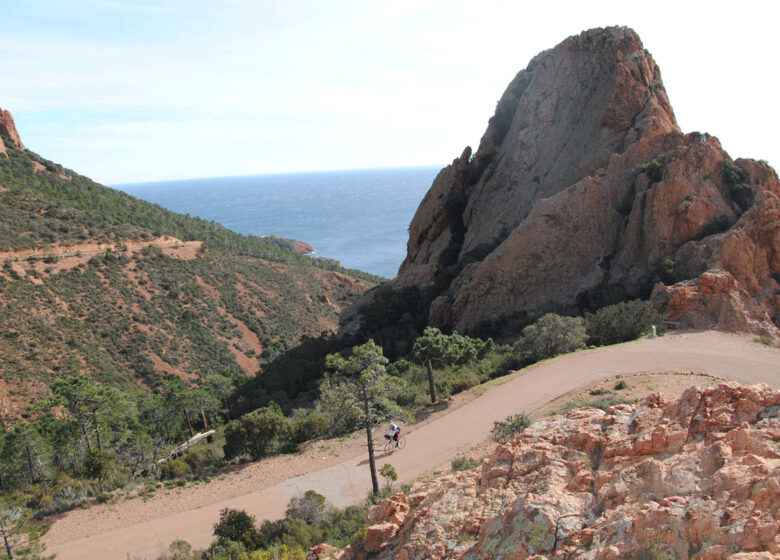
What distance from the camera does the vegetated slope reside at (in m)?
42.1

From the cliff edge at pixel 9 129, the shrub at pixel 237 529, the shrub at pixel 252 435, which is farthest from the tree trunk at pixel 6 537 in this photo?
the cliff edge at pixel 9 129

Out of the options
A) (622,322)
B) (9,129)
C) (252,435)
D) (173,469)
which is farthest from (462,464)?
(9,129)

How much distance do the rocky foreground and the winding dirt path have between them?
8.08 meters

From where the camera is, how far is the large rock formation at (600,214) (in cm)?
2336

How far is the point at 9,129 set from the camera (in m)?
73.7

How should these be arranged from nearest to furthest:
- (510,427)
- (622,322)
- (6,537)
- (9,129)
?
(6,537) < (510,427) < (622,322) < (9,129)

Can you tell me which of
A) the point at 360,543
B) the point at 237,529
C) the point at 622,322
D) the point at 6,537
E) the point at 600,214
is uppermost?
the point at 600,214

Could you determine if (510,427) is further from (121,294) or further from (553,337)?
(121,294)

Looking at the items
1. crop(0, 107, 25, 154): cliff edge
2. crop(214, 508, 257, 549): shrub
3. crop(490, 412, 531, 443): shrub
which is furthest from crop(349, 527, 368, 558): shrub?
→ crop(0, 107, 25, 154): cliff edge

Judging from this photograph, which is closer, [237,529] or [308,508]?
[237,529]

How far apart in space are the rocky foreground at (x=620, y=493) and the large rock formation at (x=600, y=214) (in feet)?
57.4

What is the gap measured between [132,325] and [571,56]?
4463 cm

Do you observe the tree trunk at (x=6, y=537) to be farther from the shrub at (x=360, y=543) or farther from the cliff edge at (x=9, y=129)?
the cliff edge at (x=9, y=129)

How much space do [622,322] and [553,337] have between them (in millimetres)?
3096
